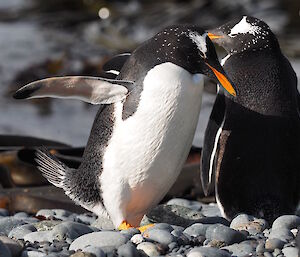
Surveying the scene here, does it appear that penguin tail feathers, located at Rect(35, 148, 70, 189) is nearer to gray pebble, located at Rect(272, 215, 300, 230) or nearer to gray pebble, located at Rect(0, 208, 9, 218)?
gray pebble, located at Rect(0, 208, 9, 218)

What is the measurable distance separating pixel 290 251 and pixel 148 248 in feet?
1.97

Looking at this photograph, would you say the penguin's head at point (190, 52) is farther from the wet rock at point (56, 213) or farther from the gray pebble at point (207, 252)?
the wet rock at point (56, 213)

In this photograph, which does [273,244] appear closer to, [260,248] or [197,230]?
[260,248]

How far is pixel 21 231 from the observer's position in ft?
15.8

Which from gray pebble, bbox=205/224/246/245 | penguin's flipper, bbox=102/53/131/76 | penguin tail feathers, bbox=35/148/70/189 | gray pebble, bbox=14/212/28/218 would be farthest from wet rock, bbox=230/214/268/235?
gray pebble, bbox=14/212/28/218

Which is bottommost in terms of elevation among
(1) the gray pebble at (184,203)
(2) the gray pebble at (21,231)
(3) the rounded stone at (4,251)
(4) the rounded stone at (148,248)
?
(1) the gray pebble at (184,203)

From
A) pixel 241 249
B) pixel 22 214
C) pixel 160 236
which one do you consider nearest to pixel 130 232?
pixel 160 236

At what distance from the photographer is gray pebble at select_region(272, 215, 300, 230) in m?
4.66

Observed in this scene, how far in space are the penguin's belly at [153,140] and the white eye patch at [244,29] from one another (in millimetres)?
676

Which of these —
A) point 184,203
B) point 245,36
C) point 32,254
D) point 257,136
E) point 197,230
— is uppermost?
point 245,36

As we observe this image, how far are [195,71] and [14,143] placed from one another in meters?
3.15

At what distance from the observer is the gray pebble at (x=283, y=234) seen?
4.37m

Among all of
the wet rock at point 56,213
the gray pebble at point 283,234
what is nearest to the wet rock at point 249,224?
the gray pebble at point 283,234

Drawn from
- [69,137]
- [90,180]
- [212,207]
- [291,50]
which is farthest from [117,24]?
[90,180]
